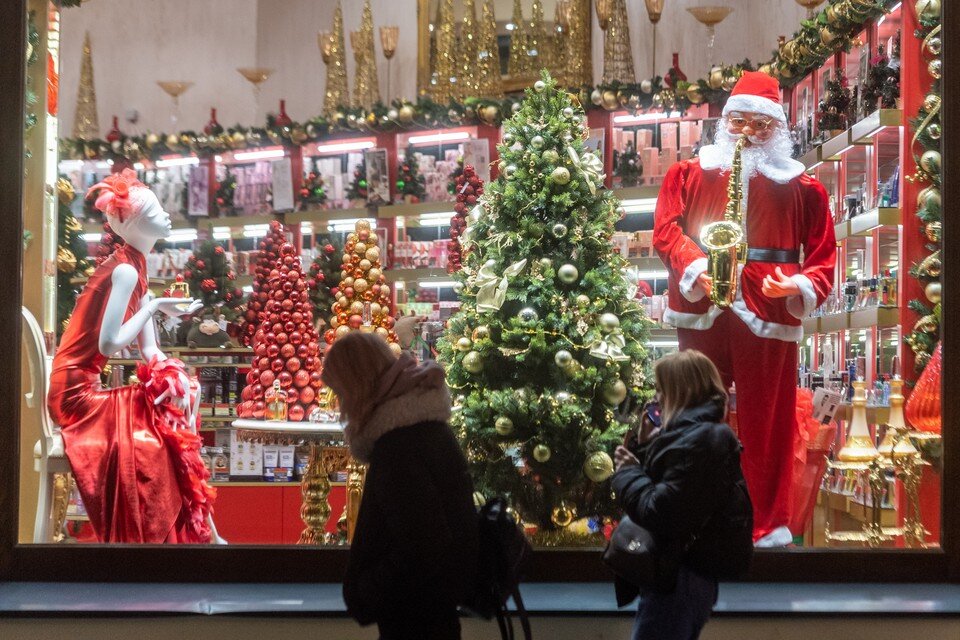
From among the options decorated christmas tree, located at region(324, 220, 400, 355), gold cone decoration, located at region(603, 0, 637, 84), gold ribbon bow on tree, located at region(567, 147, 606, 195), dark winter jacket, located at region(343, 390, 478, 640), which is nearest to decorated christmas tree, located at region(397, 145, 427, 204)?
decorated christmas tree, located at region(324, 220, 400, 355)

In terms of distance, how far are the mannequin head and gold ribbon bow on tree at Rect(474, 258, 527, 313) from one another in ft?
4.74

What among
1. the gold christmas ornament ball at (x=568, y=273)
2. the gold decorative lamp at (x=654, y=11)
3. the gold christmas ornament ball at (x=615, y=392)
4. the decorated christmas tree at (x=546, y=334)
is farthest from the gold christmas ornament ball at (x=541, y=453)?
the gold decorative lamp at (x=654, y=11)

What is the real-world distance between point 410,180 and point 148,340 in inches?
70.8

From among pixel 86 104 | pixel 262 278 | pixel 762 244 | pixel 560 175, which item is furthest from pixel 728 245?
pixel 86 104

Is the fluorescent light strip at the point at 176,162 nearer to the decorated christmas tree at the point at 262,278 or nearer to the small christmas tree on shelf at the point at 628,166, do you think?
the decorated christmas tree at the point at 262,278

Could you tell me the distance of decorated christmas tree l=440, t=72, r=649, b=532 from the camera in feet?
16.7

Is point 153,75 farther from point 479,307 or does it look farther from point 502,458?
point 502,458

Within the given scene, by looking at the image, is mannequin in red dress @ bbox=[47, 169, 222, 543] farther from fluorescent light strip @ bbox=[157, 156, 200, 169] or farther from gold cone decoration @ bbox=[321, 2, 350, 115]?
gold cone decoration @ bbox=[321, 2, 350, 115]

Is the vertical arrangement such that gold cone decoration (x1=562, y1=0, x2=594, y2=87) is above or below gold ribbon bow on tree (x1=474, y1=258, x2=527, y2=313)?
above

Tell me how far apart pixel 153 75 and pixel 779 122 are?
125 inches

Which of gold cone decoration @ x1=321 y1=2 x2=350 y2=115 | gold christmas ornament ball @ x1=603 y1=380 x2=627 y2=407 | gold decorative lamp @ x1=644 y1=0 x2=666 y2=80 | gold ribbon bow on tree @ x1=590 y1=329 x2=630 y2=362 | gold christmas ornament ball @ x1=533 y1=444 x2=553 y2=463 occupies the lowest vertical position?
gold christmas ornament ball @ x1=533 y1=444 x2=553 y2=463

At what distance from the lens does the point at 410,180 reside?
20.9 ft

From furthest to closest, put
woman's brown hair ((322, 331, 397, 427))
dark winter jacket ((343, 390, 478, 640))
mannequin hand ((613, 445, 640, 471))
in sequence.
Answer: mannequin hand ((613, 445, 640, 471))
woman's brown hair ((322, 331, 397, 427))
dark winter jacket ((343, 390, 478, 640))

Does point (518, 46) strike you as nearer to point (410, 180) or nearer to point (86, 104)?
point (410, 180)
